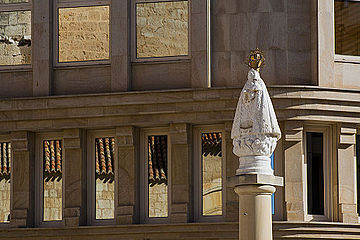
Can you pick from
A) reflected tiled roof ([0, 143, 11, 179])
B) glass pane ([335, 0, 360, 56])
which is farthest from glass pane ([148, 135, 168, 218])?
glass pane ([335, 0, 360, 56])

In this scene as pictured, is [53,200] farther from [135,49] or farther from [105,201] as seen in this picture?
[135,49]

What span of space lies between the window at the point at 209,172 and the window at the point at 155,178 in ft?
3.31

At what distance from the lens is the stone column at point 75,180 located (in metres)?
39.7

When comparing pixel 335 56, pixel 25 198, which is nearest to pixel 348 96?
pixel 335 56

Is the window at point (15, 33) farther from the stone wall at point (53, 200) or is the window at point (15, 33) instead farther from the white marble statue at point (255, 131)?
the white marble statue at point (255, 131)

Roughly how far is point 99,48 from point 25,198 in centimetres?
525

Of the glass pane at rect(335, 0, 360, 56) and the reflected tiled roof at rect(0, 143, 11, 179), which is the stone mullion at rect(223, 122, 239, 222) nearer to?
the glass pane at rect(335, 0, 360, 56)

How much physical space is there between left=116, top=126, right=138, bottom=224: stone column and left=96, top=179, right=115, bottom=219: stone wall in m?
0.57

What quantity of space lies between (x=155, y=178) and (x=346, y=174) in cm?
585

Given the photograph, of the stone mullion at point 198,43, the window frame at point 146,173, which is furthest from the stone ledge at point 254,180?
the window frame at point 146,173

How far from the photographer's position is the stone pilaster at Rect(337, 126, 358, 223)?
3838 centimetres

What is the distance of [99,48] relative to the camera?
132ft

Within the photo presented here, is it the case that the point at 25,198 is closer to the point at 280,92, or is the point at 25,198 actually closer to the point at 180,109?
the point at 180,109

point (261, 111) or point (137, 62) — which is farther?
point (137, 62)
